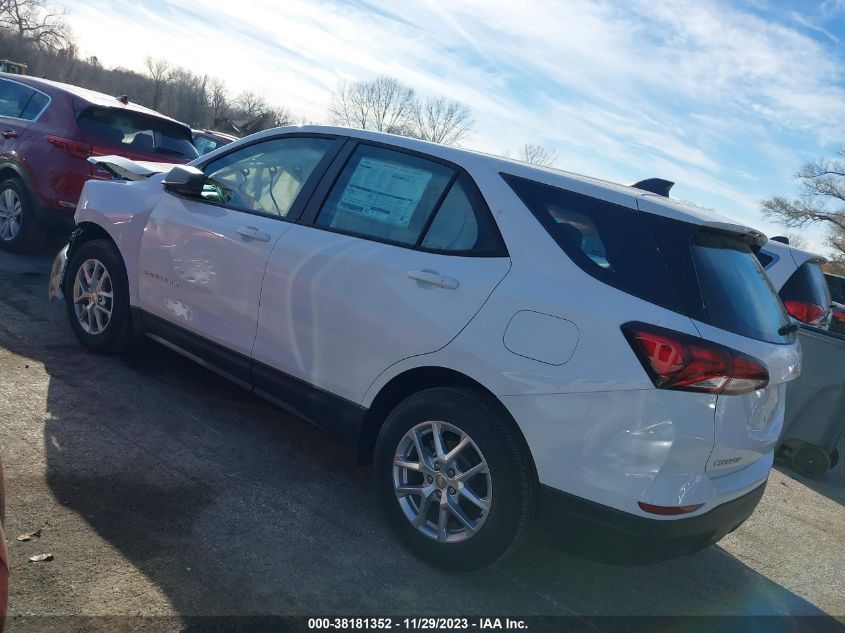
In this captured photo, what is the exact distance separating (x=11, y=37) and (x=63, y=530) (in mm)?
78581

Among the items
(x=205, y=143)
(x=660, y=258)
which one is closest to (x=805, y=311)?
(x=660, y=258)

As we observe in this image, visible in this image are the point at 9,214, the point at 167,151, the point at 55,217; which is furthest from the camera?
the point at 167,151

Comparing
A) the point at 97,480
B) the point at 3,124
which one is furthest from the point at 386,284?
the point at 3,124

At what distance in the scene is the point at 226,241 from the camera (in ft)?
13.1

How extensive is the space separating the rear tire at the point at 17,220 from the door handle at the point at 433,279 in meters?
5.53

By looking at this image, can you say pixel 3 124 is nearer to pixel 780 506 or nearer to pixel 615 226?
pixel 615 226

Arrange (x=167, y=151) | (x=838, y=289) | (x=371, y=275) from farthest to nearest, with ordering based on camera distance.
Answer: (x=838, y=289), (x=167, y=151), (x=371, y=275)

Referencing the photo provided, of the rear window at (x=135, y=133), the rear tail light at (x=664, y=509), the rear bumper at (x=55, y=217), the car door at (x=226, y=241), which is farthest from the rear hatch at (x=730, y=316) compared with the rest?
the rear bumper at (x=55, y=217)

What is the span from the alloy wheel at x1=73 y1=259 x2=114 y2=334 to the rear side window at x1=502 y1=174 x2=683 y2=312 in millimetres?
3078

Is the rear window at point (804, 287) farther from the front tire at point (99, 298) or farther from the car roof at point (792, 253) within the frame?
the front tire at point (99, 298)

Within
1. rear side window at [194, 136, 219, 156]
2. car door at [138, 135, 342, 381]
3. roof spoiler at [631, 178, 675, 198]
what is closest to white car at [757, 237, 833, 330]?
roof spoiler at [631, 178, 675, 198]

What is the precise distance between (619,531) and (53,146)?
6582 mm

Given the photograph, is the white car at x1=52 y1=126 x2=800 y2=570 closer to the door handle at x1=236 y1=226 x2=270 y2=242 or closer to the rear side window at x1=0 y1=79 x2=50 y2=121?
the door handle at x1=236 y1=226 x2=270 y2=242

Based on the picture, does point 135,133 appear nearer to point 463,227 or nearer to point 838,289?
point 463,227
